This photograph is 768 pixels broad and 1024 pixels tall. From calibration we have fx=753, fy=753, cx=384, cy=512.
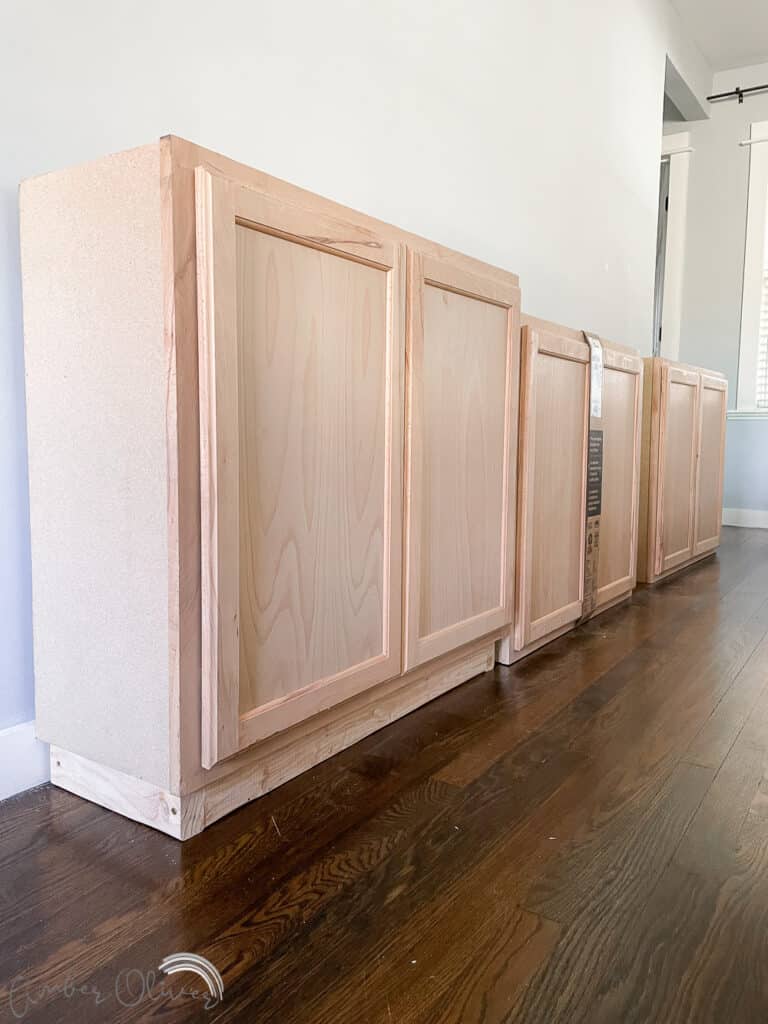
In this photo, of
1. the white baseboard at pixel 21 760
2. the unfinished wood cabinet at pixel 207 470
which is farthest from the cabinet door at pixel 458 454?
the white baseboard at pixel 21 760

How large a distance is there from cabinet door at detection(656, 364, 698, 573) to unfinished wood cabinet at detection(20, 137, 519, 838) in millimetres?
1893

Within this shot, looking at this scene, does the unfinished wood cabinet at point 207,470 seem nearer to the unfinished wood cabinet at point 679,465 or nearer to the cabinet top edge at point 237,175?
the cabinet top edge at point 237,175

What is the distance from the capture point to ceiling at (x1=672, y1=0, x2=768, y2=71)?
13.6 feet

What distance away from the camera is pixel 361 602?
4.24 feet

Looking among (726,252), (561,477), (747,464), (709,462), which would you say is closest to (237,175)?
(561,477)

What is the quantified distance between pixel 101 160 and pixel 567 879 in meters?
1.14

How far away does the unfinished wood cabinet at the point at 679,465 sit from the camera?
2.96 metres

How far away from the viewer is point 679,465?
125 inches

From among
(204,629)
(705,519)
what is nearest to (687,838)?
(204,629)

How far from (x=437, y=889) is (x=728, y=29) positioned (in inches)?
204

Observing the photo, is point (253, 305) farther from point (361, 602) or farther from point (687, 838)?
point (687, 838)

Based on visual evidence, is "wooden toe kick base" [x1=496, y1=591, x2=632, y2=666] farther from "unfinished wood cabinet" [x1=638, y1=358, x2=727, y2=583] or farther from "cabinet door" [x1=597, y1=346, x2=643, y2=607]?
"unfinished wood cabinet" [x1=638, y1=358, x2=727, y2=583]

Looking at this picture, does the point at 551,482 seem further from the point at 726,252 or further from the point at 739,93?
the point at 739,93

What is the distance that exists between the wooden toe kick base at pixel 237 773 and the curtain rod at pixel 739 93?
499cm
